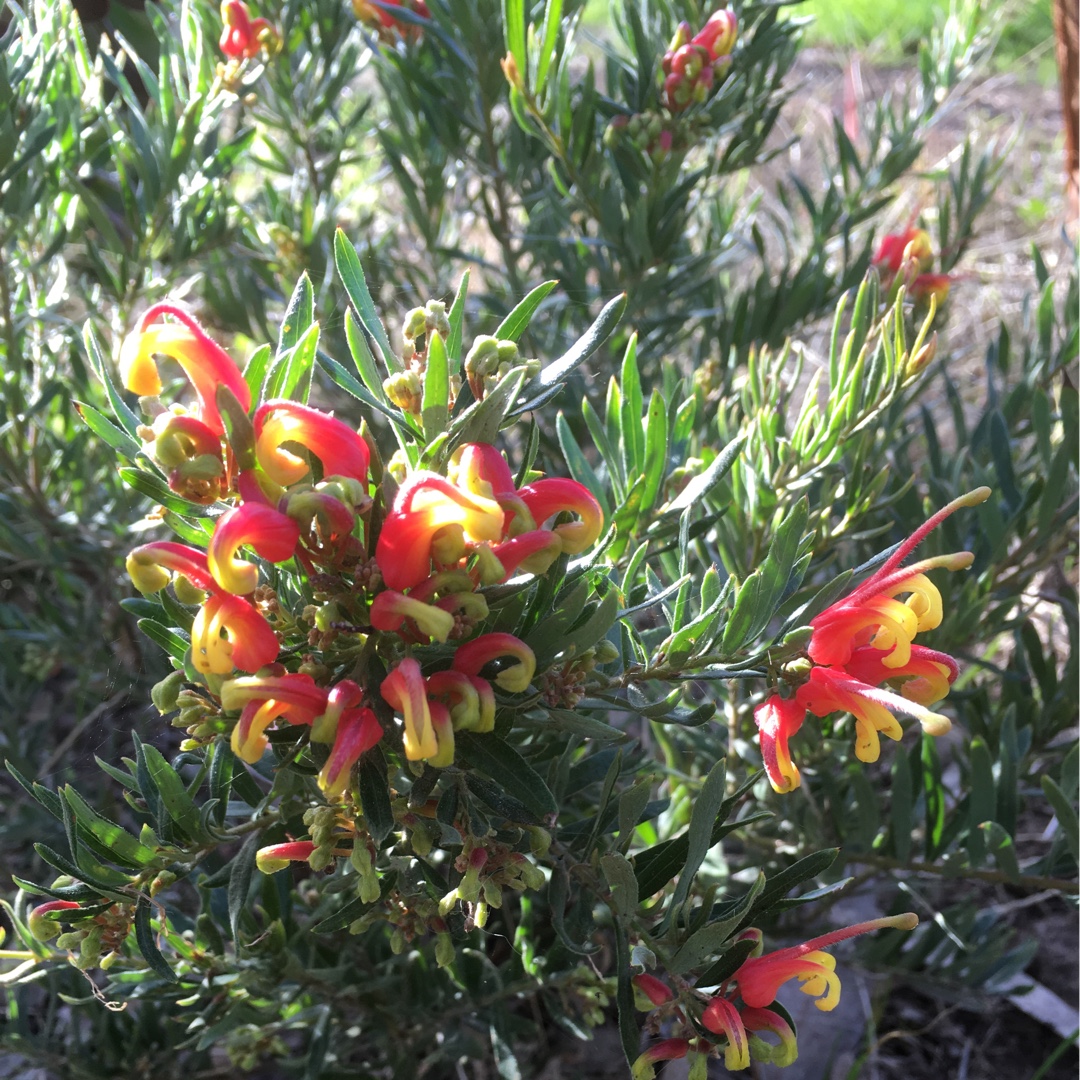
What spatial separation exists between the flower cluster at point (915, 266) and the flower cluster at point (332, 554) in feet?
1.73

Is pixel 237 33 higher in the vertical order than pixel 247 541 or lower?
higher

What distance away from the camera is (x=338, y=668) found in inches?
21.9

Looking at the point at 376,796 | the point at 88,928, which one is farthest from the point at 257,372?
the point at 88,928

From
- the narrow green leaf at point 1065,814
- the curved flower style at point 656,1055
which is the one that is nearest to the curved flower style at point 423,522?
the curved flower style at point 656,1055

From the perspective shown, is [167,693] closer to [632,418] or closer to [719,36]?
[632,418]

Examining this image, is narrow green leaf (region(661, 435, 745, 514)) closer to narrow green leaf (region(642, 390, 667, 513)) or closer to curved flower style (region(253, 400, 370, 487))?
narrow green leaf (region(642, 390, 667, 513))

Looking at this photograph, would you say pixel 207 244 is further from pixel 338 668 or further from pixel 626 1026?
pixel 626 1026

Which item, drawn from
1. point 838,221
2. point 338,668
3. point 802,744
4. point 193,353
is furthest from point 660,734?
point 838,221

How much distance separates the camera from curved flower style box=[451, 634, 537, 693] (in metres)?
0.48

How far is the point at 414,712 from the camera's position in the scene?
44cm

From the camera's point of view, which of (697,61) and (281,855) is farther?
(697,61)

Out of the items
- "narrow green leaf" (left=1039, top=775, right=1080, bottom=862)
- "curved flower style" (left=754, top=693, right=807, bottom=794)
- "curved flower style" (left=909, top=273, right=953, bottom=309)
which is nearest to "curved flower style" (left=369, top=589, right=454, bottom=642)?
"curved flower style" (left=754, top=693, right=807, bottom=794)

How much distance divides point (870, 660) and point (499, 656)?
8.2 inches

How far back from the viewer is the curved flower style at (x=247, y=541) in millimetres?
446
